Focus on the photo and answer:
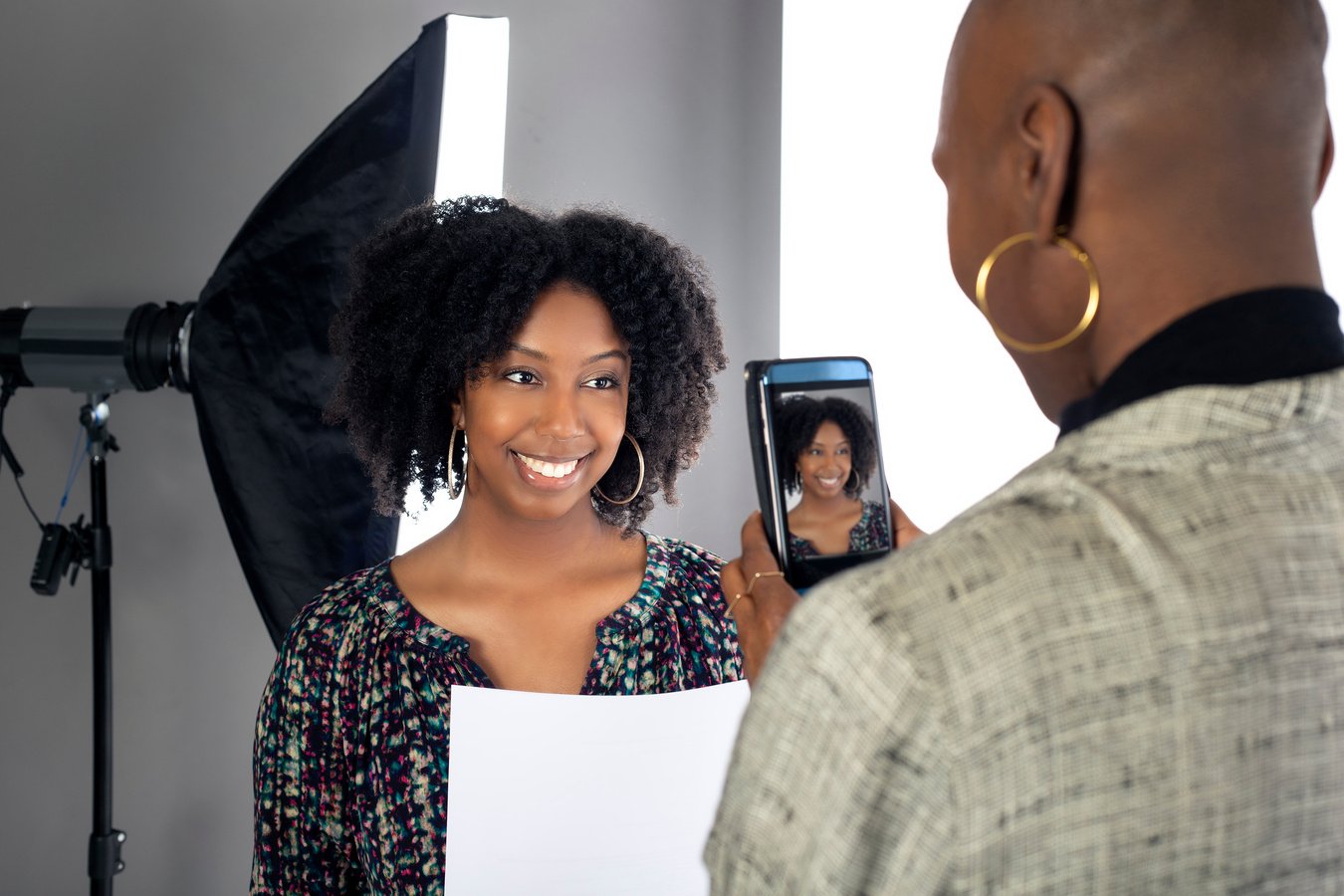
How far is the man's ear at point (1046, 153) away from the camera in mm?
489

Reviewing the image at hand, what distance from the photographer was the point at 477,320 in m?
1.32

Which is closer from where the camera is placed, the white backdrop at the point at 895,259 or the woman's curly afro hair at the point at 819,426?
the woman's curly afro hair at the point at 819,426

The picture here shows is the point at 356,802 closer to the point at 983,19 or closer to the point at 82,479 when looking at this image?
the point at 983,19

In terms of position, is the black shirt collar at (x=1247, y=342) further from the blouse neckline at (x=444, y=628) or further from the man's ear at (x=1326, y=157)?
the blouse neckline at (x=444, y=628)

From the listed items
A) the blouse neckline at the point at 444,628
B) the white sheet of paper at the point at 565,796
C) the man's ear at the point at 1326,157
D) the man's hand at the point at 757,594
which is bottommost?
the white sheet of paper at the point at 565,796

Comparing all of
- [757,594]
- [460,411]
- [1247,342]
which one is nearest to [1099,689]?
[1247,342]

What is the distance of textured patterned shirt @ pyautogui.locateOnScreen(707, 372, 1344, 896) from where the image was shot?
1.39 ft

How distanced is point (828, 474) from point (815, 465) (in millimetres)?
16

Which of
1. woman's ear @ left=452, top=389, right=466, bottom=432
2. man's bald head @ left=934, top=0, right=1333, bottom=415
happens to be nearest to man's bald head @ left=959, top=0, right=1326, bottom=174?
man's bald head @ left=934, top=0, right=1333, bottom=415

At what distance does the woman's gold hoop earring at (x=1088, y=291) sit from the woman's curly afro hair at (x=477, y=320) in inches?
32.5

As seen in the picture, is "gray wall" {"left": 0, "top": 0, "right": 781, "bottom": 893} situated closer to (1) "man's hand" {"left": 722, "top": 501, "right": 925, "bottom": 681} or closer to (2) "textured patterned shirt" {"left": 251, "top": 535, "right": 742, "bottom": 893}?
(2) "textured patterned shirt" {"left": 251, "top": 535, "right": 742, "bottom": 893}

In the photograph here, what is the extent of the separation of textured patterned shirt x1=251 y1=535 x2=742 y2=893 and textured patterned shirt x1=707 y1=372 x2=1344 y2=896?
80 cm

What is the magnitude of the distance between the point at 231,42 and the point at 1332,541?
2.16 meters

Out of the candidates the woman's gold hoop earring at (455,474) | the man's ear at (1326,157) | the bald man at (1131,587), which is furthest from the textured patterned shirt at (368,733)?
the man's ear at (1326,157)
